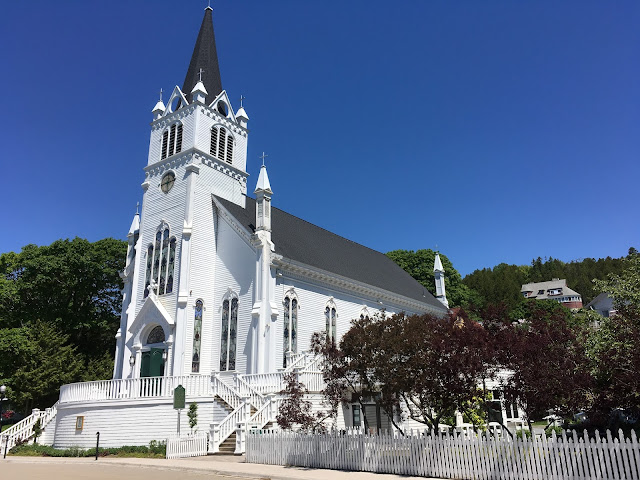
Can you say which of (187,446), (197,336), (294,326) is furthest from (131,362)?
(187,446)

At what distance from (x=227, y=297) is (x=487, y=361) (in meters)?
18.4

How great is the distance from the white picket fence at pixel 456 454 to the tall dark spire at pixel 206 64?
25642mm

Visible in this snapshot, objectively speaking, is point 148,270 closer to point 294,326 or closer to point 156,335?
point 156,335

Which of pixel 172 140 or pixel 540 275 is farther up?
pixel 540 275

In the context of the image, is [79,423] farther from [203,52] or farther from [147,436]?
[203,52]

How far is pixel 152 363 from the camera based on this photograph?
29.1 m

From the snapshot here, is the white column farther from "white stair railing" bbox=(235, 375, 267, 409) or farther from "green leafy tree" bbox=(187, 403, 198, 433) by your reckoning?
"white stair railing" bbox=(235, 375, 267, 409)

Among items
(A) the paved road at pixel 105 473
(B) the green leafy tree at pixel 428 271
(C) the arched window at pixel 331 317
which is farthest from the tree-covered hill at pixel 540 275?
(A) the paved road at pixel 105 473

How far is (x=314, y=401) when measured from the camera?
22750mm

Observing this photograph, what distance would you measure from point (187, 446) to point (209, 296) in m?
11.1

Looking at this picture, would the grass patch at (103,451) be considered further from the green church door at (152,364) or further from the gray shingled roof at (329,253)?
the gray shingled roof at (329,253)

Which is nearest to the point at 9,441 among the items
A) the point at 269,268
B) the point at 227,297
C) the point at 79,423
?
the point at 79,423

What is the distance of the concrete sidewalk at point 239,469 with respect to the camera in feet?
45.2

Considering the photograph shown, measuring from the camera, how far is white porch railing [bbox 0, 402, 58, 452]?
26438 mm
